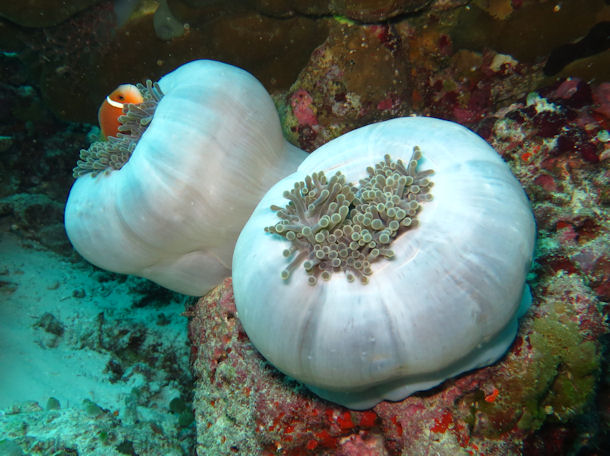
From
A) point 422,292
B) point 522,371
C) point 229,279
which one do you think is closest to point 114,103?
point 229,279

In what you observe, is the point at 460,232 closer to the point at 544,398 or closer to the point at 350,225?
the point at 350,225

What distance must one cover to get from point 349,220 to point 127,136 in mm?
2237

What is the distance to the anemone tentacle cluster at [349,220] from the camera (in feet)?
6.65

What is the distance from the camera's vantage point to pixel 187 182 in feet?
9.57

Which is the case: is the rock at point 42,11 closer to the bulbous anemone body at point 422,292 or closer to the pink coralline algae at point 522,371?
the pink coralline algae at point 522,371

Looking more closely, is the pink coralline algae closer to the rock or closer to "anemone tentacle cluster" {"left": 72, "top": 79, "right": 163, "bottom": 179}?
"anemone tentacle cluster" {"left": 72, "top": 79, "right": 163, "bottom": 179}

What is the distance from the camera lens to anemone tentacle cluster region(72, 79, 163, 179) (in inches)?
125

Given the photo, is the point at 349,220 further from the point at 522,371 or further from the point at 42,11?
the point at 42,11

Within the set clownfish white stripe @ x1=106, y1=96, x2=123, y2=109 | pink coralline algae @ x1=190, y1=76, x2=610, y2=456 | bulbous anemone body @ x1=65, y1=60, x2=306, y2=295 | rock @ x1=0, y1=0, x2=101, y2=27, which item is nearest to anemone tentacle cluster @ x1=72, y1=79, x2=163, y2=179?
bulbous anemone body @ x1=65, y1=60, x2=306, y2=295

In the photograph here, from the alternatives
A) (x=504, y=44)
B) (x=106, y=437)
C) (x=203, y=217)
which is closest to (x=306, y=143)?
(x=203, y=217)

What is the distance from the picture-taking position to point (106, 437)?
11.5 ft

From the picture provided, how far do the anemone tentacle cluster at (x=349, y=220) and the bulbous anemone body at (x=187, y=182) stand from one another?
954mm

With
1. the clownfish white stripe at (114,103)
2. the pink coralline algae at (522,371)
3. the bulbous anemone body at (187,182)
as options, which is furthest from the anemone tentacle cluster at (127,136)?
the pink coralline algae at (522,371)

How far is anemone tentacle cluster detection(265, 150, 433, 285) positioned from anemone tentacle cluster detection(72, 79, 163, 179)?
5.53 feet
